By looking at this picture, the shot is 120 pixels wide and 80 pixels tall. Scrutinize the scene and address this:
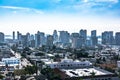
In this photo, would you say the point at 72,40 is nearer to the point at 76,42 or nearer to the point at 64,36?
the point at 76,42

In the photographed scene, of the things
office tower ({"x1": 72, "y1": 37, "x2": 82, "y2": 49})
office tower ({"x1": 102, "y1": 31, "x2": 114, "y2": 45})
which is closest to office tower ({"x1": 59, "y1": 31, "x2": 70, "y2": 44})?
office tower ({"x1": 102, "y1": 31, "x2": 114, "y2": 45})

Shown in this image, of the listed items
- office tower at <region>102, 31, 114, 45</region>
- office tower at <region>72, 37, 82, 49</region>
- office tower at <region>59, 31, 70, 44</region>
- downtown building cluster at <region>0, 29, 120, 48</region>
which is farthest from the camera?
office tower at <region>59, 31, 70, 44</region>

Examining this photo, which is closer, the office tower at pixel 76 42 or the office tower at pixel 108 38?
the office tower at pixel 76 42

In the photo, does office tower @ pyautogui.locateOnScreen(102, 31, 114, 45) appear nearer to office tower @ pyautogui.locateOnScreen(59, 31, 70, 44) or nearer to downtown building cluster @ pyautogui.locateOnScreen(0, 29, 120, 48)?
downtown building cluster @ pyautogui.locateOnScreen(0, 29, 120, 48)

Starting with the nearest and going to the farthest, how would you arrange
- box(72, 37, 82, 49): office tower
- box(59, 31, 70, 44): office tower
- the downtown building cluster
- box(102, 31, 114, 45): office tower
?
box(72, 37, 82, 49): office tower, the downtown building cluster, box(102, 31, 114, 45): office tower, box(59, 31, 70, 44): office tower

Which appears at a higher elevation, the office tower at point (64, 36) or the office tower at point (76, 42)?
the office tower at point (64, 36)

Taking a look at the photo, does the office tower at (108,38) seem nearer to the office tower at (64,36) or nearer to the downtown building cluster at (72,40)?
the downtown building cluster at (72,40)

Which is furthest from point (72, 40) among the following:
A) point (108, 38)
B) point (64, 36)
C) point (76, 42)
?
point (108, 38)

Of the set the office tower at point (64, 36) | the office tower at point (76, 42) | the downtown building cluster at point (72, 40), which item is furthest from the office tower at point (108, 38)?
the office tower at point (64, 36)

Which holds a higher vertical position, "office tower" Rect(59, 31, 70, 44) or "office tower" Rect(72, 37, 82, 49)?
"office tower" Rect(59, 31, 70, 44)
